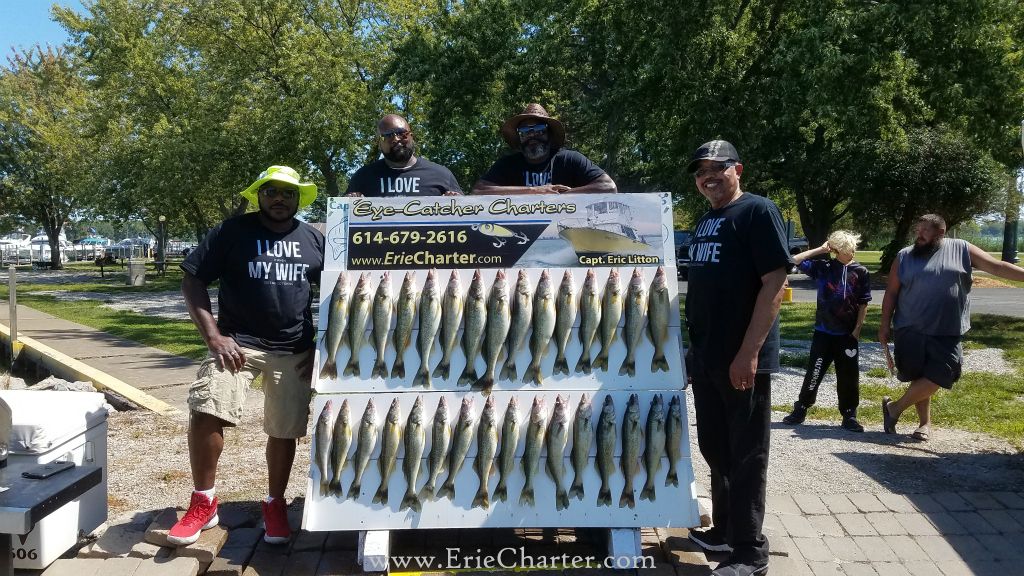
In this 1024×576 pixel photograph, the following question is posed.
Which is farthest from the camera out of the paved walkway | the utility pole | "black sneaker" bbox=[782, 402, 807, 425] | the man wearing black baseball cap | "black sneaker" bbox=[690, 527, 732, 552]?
the utility pole

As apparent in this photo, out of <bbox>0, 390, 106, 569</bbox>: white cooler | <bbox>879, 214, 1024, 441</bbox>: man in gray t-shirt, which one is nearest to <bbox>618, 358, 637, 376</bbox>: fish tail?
<bbox>0, 390, 106, 569</bbox>: white cooler

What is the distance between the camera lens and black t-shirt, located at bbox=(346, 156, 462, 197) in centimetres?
510

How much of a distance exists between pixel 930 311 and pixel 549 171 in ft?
11.7

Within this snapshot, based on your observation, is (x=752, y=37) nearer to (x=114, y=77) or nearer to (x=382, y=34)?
(x=382, y=34)

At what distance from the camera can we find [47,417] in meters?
4.02

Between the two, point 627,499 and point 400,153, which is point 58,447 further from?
point 627,499

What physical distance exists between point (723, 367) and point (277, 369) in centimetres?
244

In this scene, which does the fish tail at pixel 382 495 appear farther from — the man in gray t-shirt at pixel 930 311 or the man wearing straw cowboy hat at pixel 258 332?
the man in gray t-shirt at pixel 930 311

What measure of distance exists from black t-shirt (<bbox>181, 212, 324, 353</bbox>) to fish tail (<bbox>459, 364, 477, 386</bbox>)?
101 centimetres

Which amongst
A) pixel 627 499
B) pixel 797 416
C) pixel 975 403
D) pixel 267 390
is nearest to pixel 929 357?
pixel 797 416

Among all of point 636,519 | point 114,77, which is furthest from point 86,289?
point 636,519

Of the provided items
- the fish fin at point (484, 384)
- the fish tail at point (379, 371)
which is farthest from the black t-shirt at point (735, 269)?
the fish tail at point (379, 371)

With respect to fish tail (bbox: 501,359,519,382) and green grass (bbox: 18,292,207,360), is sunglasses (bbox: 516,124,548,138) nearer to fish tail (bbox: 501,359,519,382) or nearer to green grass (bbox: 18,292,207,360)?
fish tail (bbox: 501,359,519,382)

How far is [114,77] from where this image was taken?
24844 mm
